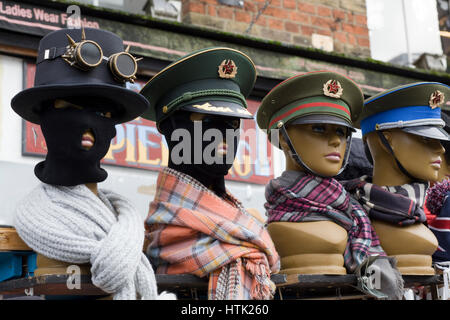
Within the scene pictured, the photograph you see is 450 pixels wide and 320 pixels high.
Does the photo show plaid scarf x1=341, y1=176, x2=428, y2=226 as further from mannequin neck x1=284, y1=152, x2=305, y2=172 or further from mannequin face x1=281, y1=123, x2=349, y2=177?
mannequin neck x1=284, y1=152, x2=305, y2=172

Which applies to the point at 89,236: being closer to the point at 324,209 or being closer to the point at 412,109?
the point at 324,209

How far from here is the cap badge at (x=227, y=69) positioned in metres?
2.42

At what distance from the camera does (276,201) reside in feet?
8.68

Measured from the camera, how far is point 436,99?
291cm

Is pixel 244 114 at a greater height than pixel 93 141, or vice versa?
pixel 244 114

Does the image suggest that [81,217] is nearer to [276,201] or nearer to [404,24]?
[276,201]

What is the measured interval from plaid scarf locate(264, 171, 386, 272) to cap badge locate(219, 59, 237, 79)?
1.74 feet

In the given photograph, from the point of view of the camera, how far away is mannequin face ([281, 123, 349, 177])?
8.55ft

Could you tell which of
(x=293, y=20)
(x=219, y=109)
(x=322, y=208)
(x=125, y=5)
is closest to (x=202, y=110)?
(x=219, y=109)

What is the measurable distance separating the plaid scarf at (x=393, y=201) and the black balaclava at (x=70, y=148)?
51.2 inches

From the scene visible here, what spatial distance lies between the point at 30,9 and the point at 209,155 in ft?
6.33

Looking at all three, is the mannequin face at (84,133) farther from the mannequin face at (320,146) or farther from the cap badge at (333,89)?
the cap badge at (333,89)

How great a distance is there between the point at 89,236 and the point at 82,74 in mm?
545

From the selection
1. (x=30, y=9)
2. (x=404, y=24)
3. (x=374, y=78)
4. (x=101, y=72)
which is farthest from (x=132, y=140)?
(x=404, y=24)
